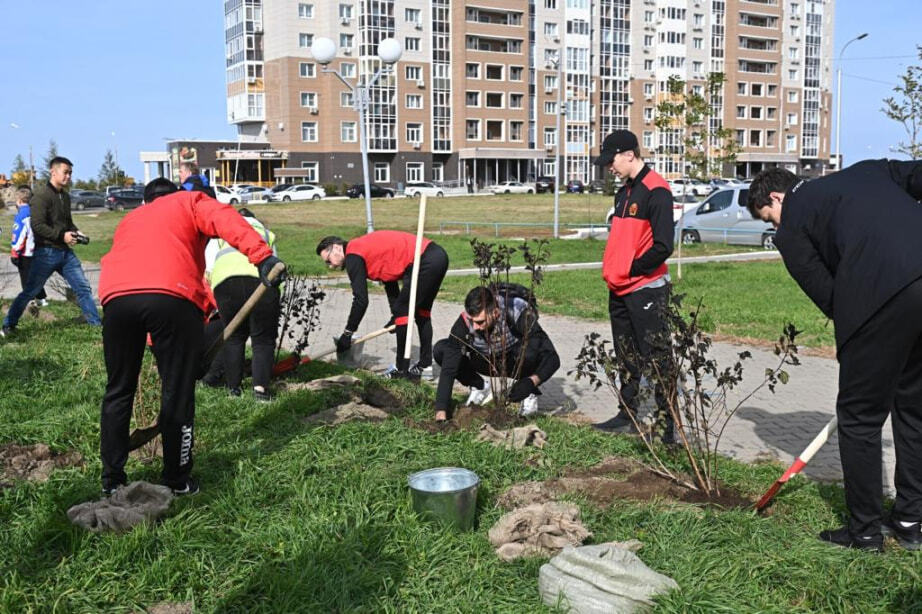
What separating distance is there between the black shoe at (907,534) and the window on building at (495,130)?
78063 millimetres

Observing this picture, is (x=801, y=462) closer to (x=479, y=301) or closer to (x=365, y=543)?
(x=365, y=543)

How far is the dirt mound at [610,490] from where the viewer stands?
4.38 m

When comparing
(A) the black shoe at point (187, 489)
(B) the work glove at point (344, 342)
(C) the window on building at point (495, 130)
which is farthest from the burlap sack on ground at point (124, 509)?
(C) the window on building at point (495, 130)

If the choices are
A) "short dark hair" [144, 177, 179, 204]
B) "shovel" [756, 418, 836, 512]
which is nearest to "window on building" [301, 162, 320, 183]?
"short dark hair" [144, 177, 179, 204]

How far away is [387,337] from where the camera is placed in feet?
34.2

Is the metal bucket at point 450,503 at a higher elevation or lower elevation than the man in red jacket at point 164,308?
lower

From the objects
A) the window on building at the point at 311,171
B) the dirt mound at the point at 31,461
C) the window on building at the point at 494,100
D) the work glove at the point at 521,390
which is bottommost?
the dirt mound at the point at 31,461

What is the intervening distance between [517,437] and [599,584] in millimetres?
2063

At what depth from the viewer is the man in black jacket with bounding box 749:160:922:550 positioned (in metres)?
3.58

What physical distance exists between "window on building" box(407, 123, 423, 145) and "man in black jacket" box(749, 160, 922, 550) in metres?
75.3

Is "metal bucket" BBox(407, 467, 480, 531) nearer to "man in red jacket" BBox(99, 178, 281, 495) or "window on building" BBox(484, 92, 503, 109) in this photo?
"man in red jacket" BBox(99, 178, 281, 495)

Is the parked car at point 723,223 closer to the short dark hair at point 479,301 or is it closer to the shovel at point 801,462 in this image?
the short dark hair at point 479,301

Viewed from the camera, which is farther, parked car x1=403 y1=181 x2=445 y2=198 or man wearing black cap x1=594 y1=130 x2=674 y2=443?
parked car x1=403 y1=181 x2=445 y2=198

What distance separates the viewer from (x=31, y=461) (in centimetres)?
497
